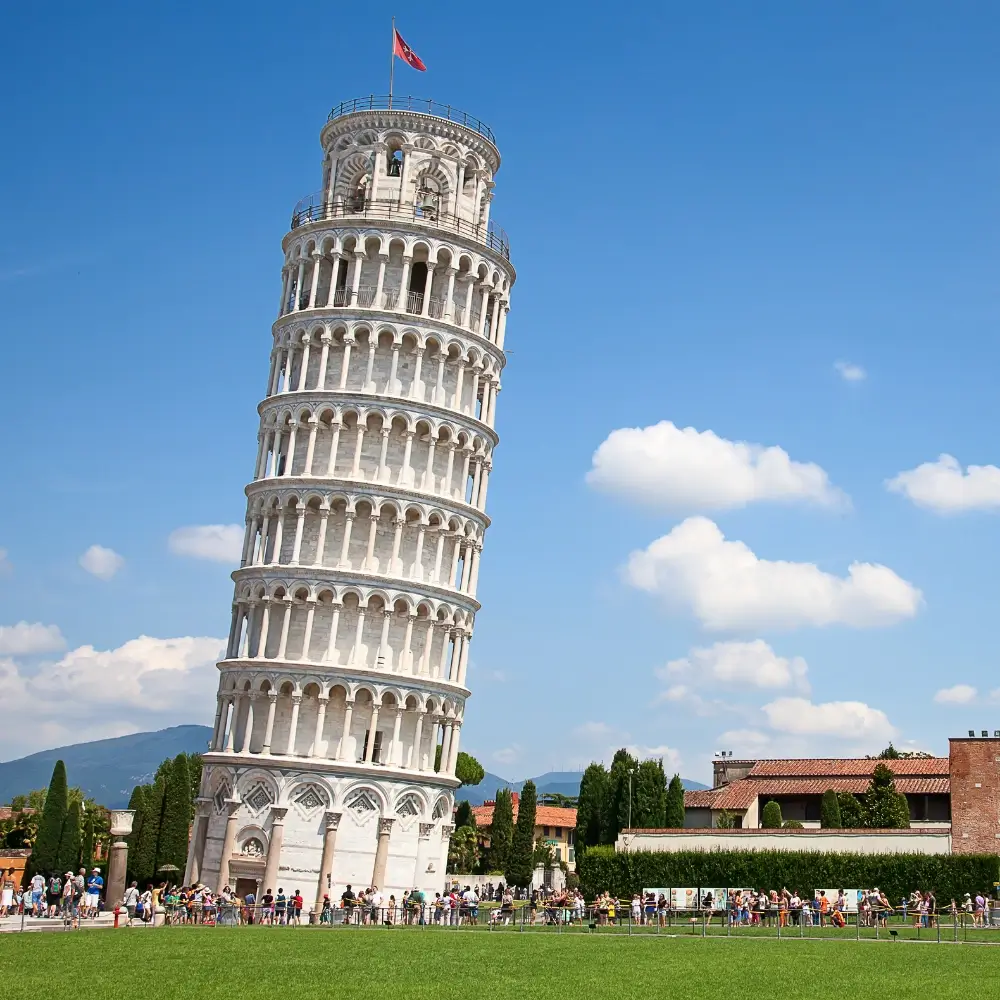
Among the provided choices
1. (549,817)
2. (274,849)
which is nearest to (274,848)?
(274,849)

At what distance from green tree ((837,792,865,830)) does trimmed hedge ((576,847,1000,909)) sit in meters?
18.3

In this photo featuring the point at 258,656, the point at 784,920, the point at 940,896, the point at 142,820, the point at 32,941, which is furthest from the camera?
the point at 142,820

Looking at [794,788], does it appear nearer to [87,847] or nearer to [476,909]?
[476,909]

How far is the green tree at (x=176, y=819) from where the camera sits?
74.8 meters

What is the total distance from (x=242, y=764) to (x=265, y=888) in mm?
5555

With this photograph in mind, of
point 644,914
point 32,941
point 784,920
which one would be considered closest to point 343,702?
point 644,914

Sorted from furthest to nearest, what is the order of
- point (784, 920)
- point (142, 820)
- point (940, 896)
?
point (142, 820)
point (940, 896)
point (784, 920)

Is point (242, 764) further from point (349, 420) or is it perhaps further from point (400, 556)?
point (349, 420)

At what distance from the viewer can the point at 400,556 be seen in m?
Result: 62.5

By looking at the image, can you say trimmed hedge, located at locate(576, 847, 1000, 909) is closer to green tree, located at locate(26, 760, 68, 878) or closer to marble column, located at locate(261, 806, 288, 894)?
marble column, located at locate(261, 806, 288, 894)

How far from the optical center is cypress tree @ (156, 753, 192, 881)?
2945 inches

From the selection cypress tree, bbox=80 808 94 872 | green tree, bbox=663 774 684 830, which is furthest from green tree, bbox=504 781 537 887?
cypress tree, bbox=80 808 94 872

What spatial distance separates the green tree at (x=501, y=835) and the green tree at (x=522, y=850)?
2262 millimetres

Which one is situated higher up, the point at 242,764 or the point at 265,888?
the point at 242,764
